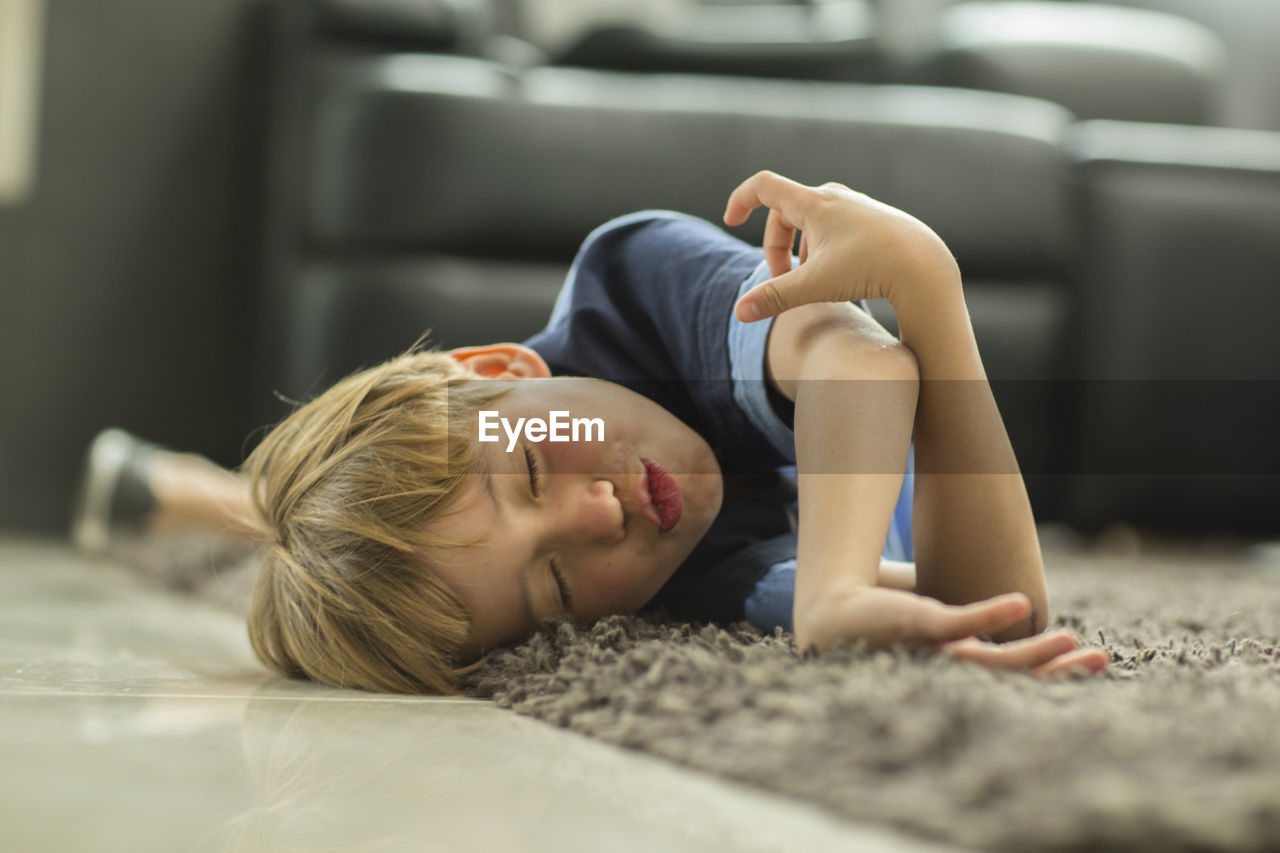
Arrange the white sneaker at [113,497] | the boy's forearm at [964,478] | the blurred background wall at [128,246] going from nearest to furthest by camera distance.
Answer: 1. the boy's forearm at [964,478]
2. the white sneaker at [113,497]
3. the blurred background wall at [128,246]

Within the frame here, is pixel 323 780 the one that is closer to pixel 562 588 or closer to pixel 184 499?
pixel 562 588

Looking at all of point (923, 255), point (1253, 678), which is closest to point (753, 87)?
point (923, 255)

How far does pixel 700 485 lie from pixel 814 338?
0.41ft

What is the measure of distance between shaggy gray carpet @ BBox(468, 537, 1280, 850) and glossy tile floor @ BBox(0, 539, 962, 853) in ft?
0.04

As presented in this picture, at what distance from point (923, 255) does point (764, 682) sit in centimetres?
22

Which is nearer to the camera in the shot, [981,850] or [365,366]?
[981,850]

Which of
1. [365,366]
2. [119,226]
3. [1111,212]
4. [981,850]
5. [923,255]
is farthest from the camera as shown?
[119,226]

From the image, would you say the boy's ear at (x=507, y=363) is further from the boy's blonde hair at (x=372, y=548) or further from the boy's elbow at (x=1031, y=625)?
the boy's elbow at (x=1031, y=625)

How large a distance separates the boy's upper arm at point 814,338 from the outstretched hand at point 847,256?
0.04 ft

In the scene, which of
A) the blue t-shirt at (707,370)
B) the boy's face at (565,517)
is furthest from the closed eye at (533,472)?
the blue t-shirt at (707,370)

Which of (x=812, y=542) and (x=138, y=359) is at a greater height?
(x=812, y=542)

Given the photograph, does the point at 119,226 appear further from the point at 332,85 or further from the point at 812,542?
the point at 812,542

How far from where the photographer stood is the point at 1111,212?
112cm

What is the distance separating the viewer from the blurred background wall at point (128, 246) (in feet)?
4.57
